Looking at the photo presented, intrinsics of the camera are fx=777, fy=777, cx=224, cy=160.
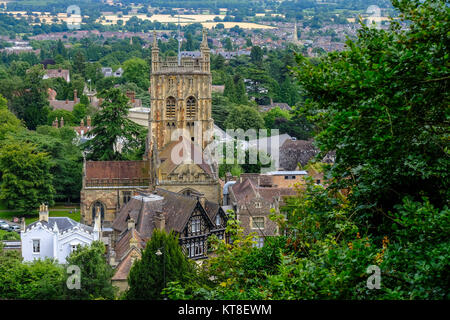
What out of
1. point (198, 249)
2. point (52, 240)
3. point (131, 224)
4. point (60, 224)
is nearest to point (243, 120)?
point (198, 249)

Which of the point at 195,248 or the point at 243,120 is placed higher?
the point at 243,120

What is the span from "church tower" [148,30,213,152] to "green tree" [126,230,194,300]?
21.2 meters

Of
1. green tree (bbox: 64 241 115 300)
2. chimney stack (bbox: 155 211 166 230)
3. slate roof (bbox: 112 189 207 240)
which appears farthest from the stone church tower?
green tree (bbox: 64 241 115 300)

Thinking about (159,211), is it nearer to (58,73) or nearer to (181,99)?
(181,99)

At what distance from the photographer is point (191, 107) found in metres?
50.2

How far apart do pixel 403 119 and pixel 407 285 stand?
3.27 meters

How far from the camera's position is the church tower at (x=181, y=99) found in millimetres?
49781

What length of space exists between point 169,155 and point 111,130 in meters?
9.91

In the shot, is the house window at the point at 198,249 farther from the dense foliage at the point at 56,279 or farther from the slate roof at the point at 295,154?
the slate roof at the point at 295,154

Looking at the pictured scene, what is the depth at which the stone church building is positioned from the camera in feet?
144

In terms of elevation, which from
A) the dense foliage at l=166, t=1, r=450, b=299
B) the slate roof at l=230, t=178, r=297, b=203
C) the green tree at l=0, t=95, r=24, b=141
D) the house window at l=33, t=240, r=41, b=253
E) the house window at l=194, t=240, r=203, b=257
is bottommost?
the house window at l=194, t=240, r=203, b=257

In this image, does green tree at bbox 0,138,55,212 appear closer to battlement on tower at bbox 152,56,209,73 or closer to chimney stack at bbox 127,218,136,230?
battlement on tower at bbox 152,56,209,73

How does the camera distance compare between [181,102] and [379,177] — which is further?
[181,102]

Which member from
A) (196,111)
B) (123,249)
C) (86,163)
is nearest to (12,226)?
(86,163)
